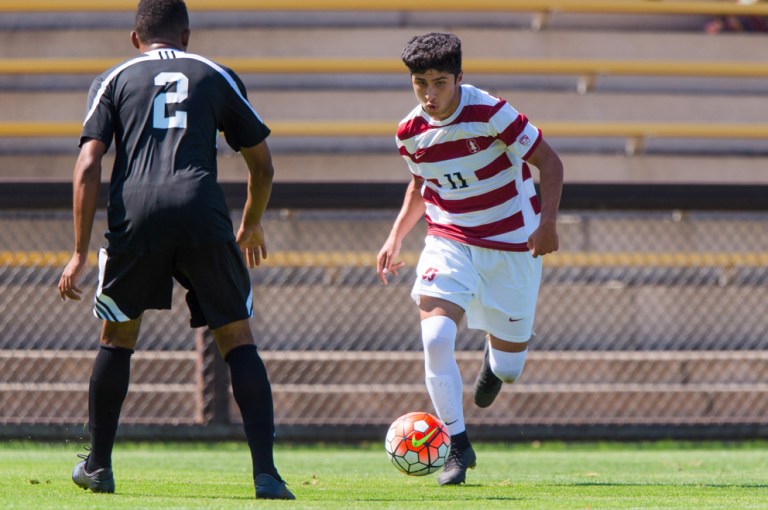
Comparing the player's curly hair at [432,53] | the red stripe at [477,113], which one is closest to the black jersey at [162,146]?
the player's curly hair at [432,53]

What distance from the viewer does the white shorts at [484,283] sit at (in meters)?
4.80

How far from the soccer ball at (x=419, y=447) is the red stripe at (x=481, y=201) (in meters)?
0.97

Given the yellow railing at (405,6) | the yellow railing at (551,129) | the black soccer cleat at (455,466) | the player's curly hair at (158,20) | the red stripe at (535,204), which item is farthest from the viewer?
the yellow railing at (405,6)

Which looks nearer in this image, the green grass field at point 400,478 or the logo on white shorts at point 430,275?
the green grass field at point 400,478

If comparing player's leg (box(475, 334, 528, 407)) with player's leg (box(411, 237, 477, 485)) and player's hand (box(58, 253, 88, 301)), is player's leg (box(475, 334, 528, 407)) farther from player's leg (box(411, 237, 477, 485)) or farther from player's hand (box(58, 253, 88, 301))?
player's hand (box(58, 253, 88, 301))

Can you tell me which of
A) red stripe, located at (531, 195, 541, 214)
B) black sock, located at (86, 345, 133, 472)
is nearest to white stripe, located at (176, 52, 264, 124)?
black sock, located at (86, 345, 133, 472)

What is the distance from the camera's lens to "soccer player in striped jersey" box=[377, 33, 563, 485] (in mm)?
4559

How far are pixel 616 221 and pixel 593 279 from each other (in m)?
0.69

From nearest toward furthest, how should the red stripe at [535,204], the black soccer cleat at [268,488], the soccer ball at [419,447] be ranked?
the black soccer cleat at [268,488], the soccer ball at [419,447], the red stripe at [535,204]

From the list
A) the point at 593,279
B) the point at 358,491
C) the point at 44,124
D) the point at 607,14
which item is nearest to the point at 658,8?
the point at 607,14

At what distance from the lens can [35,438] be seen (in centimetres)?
720

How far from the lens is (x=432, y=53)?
443 cm

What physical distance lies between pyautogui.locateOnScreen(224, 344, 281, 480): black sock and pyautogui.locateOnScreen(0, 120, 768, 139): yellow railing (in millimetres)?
5914

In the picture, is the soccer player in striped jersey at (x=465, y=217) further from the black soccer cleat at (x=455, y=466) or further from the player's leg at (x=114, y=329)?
the player's leg at (x=114, y=329)
